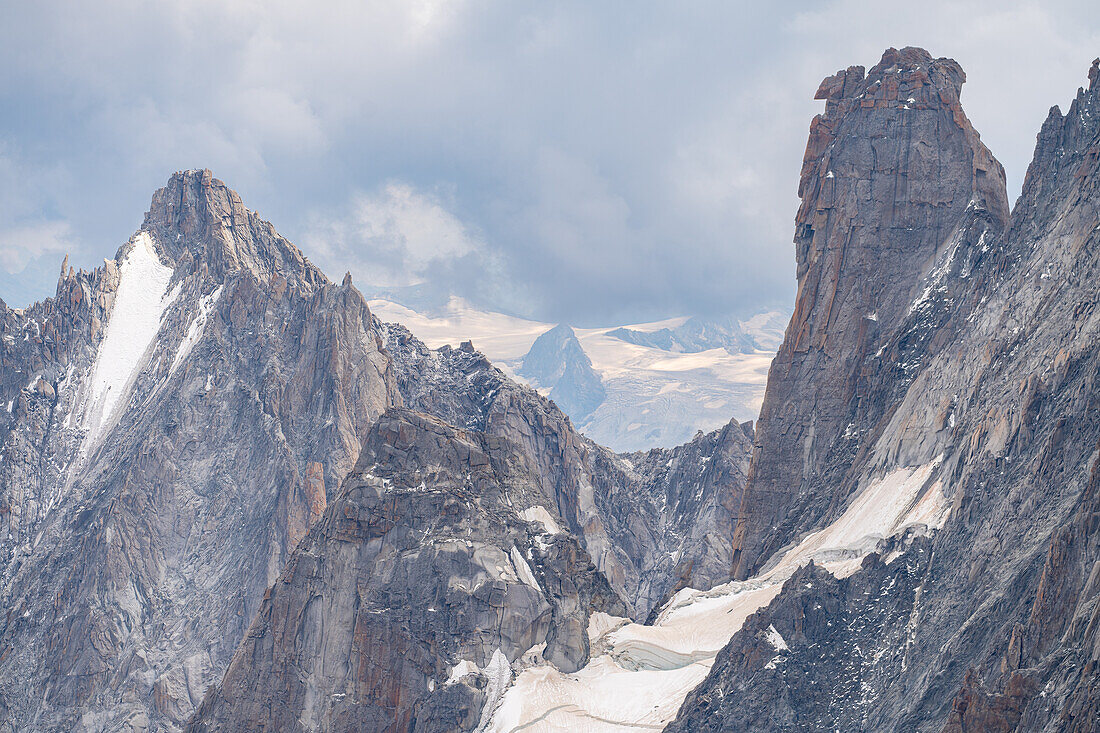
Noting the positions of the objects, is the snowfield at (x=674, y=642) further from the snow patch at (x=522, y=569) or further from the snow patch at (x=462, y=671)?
the snow patch at (x=522, y=569)

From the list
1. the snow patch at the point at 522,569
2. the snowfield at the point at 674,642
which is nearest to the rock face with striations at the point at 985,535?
the snowfield at the point at 674,642

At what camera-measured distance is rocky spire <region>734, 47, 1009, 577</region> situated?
18112cm

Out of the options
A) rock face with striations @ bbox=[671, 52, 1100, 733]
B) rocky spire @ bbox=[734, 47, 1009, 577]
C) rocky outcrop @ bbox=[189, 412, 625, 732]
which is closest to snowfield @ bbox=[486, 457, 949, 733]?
rocky outcrop @ bbox=[189, 412, 625, 732]

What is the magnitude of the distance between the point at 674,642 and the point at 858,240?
5942 centimetres

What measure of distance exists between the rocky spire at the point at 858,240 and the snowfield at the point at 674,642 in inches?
660

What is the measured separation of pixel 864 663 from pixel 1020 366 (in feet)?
113

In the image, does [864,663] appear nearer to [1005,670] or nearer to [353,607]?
[1005,670]

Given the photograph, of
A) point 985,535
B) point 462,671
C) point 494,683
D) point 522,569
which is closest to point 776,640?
point 985,535

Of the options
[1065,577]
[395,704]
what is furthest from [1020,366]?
[395,704]

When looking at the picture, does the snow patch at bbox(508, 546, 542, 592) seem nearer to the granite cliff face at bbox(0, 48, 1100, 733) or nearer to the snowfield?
the granite cliff face at bbox(0, 48, 1100, 733)

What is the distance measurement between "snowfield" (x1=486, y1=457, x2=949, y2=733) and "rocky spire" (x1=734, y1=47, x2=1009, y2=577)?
660 inches

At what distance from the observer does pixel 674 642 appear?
162m

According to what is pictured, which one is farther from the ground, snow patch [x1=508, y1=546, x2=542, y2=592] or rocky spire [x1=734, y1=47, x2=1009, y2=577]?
rocky spire [x1=734, y1=47, x2=1009, y2=577]

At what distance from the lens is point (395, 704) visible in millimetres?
153500
